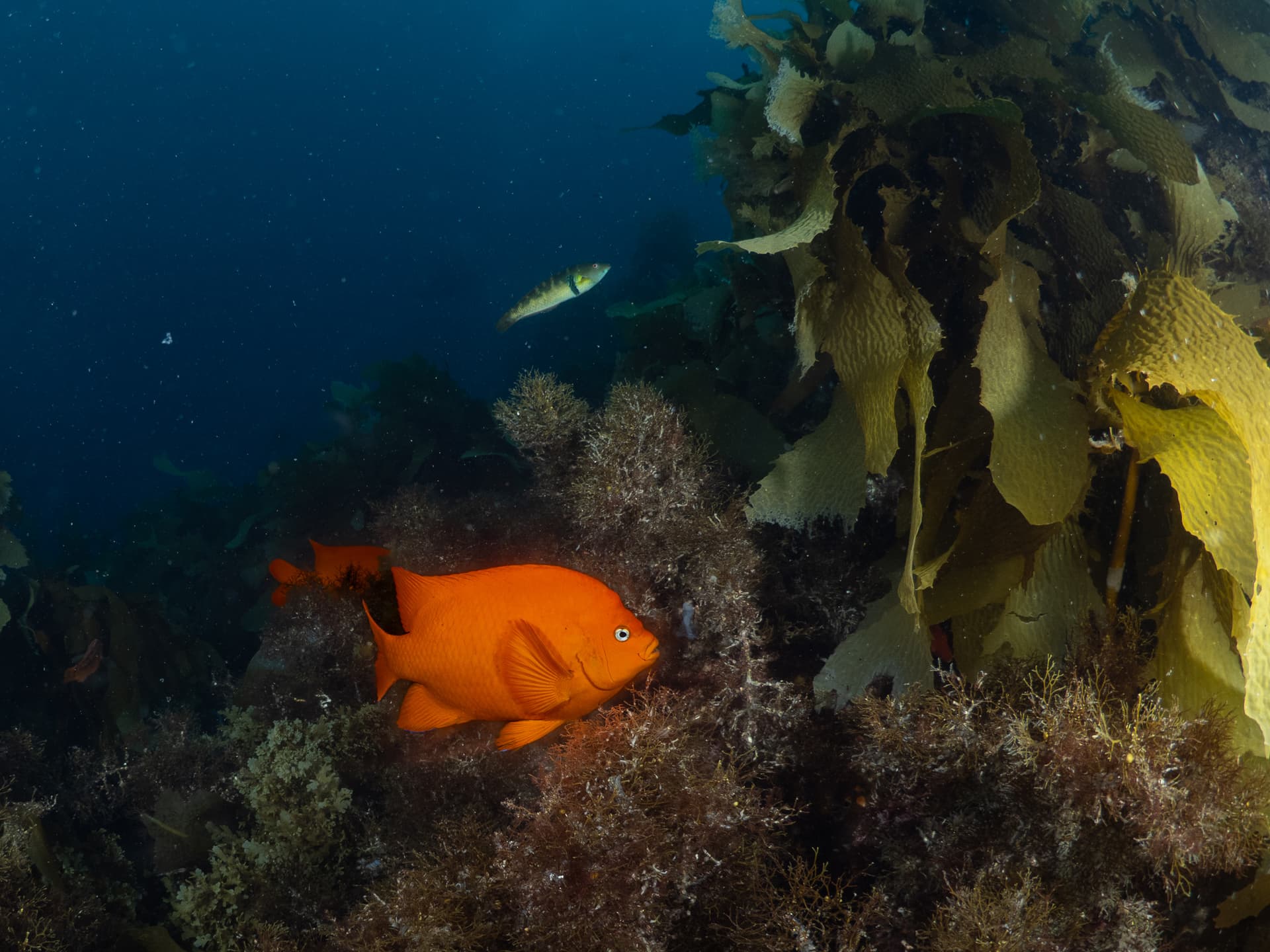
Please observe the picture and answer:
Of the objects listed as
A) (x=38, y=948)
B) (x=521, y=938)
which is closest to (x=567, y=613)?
(x=521, y=938)

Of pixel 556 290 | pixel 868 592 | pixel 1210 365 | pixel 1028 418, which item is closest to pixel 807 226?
pixel 1028 418

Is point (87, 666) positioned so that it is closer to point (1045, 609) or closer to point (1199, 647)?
point (1045, 609)

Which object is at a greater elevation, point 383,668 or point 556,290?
point 383,668

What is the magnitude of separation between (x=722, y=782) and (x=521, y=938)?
0.51 metres

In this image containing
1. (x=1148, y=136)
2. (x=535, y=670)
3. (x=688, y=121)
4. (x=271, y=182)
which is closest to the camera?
(x=535, y=670)

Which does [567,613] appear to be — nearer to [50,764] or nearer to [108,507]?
[50,764]

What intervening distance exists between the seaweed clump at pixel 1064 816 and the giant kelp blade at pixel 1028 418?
1.50 ft

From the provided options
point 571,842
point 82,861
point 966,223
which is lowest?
point 82,861

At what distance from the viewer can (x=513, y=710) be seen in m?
1.46

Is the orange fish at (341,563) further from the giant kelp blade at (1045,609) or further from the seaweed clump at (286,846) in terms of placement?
the giant kelp blade at (1045,609)

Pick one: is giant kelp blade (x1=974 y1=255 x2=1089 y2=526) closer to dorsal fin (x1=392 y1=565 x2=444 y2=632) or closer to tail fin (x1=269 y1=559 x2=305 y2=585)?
dorsal fin (x1=392 y1=565 x2=444 y2=632)

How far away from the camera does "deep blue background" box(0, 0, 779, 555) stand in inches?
1797

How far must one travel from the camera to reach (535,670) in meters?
1.38

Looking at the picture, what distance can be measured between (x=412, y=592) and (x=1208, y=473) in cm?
190
